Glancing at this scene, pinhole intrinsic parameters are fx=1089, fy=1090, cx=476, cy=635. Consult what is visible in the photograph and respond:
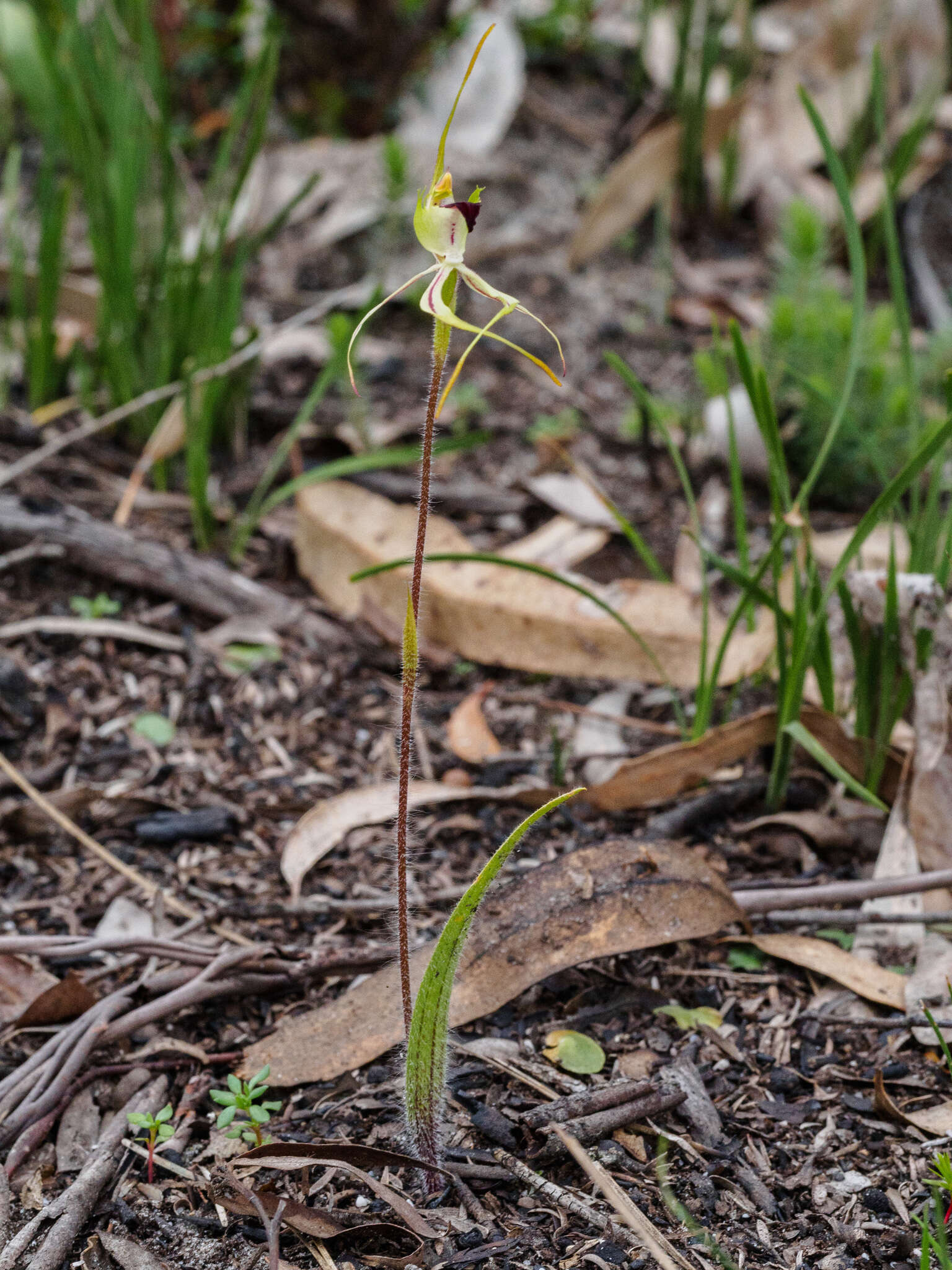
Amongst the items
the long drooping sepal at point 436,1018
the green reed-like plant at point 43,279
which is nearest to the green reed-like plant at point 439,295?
the long drooping sepal at point 436,1018

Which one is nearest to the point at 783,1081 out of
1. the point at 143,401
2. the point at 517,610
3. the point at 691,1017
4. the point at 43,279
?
the point at 691,1017

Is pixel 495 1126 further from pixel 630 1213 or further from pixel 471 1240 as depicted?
pixel 630 1213

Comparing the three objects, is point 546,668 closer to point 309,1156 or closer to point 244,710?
point 244,710

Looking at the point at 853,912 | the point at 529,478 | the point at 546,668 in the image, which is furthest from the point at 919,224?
the point at 853,912

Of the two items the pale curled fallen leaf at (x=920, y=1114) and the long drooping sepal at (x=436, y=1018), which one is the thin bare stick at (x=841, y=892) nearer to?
the pale curled fallen leaf at (x=920, y=1114)

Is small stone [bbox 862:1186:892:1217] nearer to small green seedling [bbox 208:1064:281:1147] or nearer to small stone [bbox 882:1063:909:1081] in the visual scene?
small stone [bbox 882:1063:909:1081]
